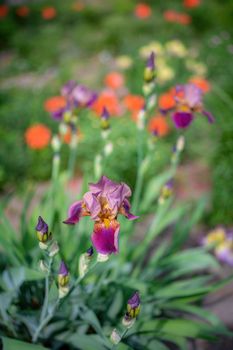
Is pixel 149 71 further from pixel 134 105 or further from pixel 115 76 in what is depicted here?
pixel 115 76

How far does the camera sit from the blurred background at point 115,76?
12.0 feet

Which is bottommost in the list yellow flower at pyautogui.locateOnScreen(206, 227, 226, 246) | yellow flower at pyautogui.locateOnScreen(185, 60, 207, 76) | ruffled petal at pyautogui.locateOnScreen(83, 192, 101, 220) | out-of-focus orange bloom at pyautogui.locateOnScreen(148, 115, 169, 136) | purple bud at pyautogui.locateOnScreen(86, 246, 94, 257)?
yellow flower at pyautogui.locateOnScreen(206, 227, 226, 246)

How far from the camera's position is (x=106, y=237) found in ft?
4.26

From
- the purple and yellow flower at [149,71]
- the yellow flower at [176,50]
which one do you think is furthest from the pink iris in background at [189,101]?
the yellow flower at [176,50]

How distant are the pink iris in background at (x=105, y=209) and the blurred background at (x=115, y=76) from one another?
70.4 inches

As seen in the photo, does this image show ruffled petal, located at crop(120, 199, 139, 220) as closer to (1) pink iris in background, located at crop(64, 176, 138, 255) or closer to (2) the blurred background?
(1) pink iris in background, located at crop(64, 176, 138, 255)

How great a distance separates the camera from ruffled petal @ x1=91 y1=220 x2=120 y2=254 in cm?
128

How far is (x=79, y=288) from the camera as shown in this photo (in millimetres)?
Answer: 1958

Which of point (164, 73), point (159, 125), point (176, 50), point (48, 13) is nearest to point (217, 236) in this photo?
point (159, 125)

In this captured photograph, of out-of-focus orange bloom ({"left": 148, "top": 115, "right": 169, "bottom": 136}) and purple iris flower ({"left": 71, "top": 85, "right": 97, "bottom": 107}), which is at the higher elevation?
purple iris flower ({"left": 71, "top": 85, "right": 97, "bottom": 107})

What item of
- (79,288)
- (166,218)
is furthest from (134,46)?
(79,288)

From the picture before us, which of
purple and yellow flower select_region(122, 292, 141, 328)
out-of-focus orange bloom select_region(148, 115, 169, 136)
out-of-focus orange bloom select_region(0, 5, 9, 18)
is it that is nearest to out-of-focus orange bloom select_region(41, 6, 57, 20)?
out-of-focus orange bloom select_region(0, 5, 9, 18)

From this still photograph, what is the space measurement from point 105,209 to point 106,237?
0.34 feet

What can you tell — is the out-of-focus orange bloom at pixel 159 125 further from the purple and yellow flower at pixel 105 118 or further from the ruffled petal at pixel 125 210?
the ruffled petal at pixel 125 210
